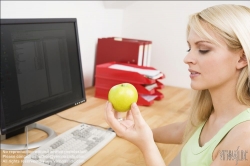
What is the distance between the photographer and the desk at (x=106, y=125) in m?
1.06

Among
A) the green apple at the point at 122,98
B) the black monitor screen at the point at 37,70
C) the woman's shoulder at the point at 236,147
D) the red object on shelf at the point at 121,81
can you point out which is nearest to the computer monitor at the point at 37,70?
the black monitor screen at the point at 37,70

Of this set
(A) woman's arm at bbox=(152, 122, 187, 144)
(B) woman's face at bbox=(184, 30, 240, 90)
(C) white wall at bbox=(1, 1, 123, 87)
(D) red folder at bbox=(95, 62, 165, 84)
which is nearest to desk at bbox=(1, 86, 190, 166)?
(A) woman's arm at bbox=(152, 122, 187, 144)

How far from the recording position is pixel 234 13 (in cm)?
90

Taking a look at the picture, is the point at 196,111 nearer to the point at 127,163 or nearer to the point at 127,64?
the point at 127,163

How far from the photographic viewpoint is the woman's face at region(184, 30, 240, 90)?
2.93 ft

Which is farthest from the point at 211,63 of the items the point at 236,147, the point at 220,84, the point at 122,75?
the point at 122,75

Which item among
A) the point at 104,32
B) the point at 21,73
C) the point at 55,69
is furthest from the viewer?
the point at 104,32

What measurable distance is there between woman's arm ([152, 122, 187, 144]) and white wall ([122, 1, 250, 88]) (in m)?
1.01

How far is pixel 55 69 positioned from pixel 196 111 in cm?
58

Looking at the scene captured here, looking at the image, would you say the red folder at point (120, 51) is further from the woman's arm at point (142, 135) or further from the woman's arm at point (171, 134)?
the woman's arm at point (142, 135)

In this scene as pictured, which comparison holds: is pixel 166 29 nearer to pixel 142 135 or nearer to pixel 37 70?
pixel 37 70

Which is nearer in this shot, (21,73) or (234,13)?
(234,13)

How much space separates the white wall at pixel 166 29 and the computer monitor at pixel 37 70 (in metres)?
1.06

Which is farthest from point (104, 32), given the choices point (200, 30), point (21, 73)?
point (200, 30)
